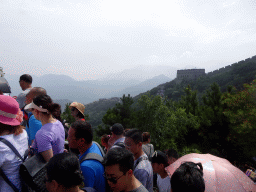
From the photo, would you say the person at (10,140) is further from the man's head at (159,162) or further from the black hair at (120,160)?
the man's head at (159,162)

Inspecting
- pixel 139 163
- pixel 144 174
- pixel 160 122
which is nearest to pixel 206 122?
pixel 160 122

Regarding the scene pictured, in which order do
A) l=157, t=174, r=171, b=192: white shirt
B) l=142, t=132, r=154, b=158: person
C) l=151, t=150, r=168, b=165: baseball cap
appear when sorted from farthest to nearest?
l=142, t=132, r=154, b=158: person < l=151, t=150, r=168, b=165: baseball cap < l=157, t=174, r=171, b=192: white shirt

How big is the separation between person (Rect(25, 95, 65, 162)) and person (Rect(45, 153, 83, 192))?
2.93ft

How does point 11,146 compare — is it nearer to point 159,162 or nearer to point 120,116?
point 159,162

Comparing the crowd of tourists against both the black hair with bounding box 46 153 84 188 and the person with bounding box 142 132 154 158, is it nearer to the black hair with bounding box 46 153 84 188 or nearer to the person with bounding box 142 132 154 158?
the black hair with bounding box 46 153 84 188

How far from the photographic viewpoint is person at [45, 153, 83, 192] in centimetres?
167

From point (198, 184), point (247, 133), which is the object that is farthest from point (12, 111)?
point (247, 133)

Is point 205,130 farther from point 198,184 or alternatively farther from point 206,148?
point 198,184

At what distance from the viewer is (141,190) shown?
2002 mm

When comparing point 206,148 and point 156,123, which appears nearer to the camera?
point 206,148

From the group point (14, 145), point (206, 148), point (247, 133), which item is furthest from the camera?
point (206, 148)

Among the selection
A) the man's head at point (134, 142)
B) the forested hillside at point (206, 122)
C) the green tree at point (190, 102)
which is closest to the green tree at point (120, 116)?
the forested hillside at point (206, 122)

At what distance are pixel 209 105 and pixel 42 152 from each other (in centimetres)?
1957

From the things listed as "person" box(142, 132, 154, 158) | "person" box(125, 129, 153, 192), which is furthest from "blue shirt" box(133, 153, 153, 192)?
"person" box(142, 132, 154, 158)
